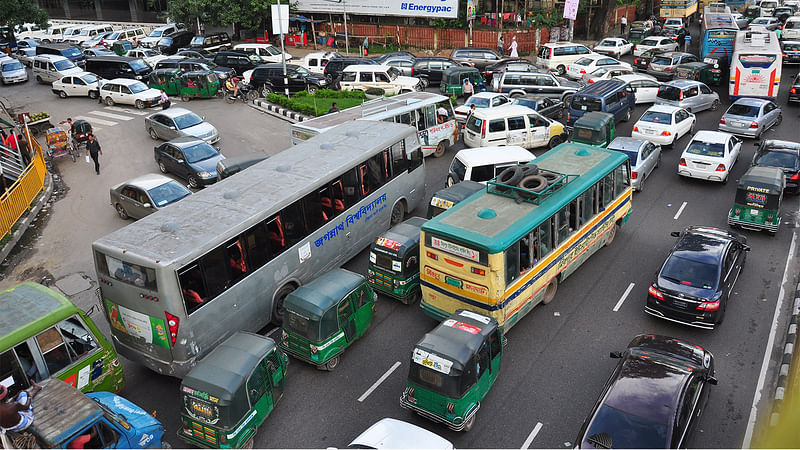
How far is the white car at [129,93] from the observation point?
1252 inches

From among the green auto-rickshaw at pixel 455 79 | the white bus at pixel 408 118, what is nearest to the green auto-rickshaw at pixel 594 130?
the white bus at pixel 408 118

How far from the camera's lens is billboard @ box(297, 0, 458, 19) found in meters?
43.9

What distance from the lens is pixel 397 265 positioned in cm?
1405

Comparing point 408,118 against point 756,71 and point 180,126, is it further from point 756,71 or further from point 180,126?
point 756,71

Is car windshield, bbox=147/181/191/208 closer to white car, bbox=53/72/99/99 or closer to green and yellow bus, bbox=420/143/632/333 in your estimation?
green and yellow bus, bbox=420/143/632/333

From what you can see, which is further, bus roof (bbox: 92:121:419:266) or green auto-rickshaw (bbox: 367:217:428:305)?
green auto-rickshaw (bbox: 367:217:428:305)

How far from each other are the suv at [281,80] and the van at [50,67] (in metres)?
12.4

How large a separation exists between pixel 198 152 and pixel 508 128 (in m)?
11.6

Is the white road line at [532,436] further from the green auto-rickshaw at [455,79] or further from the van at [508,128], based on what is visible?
the green auto-rickshaw at [455,79]

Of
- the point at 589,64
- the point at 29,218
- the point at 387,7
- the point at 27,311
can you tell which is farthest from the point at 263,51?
the point at 27,311

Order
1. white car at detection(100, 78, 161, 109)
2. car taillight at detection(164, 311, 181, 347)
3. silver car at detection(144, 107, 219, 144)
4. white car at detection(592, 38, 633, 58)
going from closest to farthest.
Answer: car taillight at detection(164, 311, 181, 347)
silver car at detection(144, 107, 219, 144)
white car at detection(100, 78, 161, 109)
white car at detection(592, 38, 633, 58)

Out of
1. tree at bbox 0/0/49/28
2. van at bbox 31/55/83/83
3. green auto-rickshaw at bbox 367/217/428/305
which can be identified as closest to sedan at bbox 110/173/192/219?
green auto-rickshaw at bbox 367/217/428/305

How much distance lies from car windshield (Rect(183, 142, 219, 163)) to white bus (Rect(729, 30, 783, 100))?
Result: 22929 millimetres

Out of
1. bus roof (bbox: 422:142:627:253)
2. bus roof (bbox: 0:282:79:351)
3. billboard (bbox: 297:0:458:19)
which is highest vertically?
billboard (bbox: 297:0:458:19)
